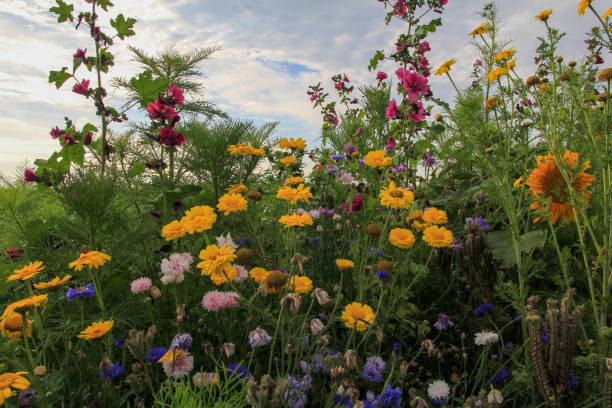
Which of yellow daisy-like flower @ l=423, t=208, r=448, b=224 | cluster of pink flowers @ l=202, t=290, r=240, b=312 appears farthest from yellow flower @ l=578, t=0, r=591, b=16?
cluster of pink flowers @ l=202, t=290, r=240, b=312

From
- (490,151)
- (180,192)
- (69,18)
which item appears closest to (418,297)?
(490,151)

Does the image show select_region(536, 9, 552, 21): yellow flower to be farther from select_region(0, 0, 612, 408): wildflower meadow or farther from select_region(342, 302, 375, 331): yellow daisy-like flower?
select_region(342, 302, 375, 331): yellow daisy-like flower

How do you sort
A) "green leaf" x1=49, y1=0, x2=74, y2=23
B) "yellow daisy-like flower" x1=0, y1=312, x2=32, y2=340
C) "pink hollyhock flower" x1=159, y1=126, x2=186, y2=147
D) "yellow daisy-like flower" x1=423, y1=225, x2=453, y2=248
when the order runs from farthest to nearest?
"green leaf" x1=49, y1=0, x2=74, y2=23 < "pink hollyhock flower" x1=159, y1=126, x2=186, y2=147 < "yellow daisy-like flower" x1=423, y1=225, x2=453, y2=248 < "yellow daisy-like flower" x1=0, y1=312, x2=32, y2=340

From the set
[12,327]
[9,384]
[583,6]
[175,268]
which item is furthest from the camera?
[583,6]

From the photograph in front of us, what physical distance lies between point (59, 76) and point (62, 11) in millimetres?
470

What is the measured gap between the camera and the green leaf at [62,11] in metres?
2.62

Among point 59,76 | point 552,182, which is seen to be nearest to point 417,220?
point 552,182

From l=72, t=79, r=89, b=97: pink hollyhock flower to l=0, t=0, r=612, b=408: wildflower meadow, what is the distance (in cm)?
1

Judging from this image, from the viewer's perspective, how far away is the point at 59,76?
2648mm

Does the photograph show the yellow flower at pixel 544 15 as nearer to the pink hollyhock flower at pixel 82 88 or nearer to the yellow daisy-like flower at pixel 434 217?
the yellow daisy-like flower at pixel 434 217

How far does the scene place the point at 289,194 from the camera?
1.81m

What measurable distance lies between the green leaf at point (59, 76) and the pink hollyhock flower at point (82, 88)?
4.5 inches

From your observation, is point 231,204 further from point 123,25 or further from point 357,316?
point 123,25

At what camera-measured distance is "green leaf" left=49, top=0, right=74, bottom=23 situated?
2615 millimetres
